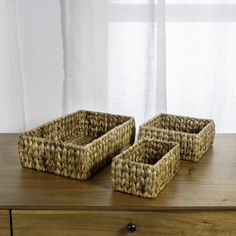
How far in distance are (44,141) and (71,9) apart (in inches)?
21.1

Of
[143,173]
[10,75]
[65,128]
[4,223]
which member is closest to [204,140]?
[143,173]

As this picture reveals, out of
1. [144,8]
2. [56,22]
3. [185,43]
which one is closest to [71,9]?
[56,22]

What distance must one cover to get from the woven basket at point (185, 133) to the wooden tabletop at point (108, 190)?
0.11 feet

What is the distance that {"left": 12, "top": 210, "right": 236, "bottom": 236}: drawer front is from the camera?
86 cm

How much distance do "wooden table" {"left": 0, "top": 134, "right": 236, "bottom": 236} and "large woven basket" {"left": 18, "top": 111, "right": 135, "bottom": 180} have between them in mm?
55


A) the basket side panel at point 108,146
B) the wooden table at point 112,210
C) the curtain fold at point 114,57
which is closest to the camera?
the wooden table at point 112,210

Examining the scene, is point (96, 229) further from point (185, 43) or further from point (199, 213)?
point (185, 43)

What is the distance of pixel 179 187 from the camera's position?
93cm

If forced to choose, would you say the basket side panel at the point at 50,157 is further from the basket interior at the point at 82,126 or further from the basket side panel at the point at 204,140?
the basket side panel at the point at 204,140

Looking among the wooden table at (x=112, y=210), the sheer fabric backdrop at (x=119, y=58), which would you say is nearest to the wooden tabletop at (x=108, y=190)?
the wooden table at (x=112, y=210)

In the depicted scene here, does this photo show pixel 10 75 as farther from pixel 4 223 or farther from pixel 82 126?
pixel 4 223

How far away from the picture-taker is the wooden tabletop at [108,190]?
0.86m

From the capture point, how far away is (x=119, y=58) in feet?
4.46

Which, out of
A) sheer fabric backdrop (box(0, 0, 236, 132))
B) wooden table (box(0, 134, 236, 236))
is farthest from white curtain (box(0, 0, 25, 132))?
wooden table (box(0, 134, 236, 236))
